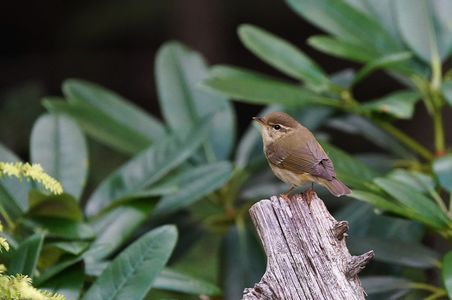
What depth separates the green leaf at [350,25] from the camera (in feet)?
12.9

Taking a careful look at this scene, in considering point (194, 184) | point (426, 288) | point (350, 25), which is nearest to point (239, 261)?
point (194, 184)

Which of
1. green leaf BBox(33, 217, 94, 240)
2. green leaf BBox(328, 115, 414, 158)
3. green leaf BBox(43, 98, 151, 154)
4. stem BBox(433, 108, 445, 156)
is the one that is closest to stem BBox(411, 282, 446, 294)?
stem BBox(433, 108, 445, 156)

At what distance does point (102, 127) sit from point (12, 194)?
0.74m

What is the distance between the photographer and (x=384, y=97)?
3.93m

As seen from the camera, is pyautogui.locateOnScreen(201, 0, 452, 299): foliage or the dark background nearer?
pyautogui.locateOnScreen(201, 0, 452, 299): foliage

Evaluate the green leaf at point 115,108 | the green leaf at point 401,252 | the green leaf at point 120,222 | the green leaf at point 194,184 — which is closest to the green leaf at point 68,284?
the green leaf at point 120,222

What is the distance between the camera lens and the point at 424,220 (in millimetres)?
2939

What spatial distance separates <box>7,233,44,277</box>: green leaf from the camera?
273 centimetres

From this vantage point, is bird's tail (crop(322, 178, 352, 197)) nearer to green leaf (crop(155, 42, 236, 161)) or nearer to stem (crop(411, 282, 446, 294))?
stem (crop(411, 282, 446, 294))

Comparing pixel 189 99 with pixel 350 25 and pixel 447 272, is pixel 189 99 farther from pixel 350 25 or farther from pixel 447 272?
pixel 447 272

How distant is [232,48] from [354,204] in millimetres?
5221

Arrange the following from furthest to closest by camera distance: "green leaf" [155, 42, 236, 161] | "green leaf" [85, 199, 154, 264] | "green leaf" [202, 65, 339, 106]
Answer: "green leaf" [155, 42, 236, 161] → "green leaf" [202, 65, 339, 106] → "green leaf" [85, 199, 154, 264]

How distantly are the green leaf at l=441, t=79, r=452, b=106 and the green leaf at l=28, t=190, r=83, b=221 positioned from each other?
4.79 ft

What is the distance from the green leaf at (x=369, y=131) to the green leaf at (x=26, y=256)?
1.82 meters
